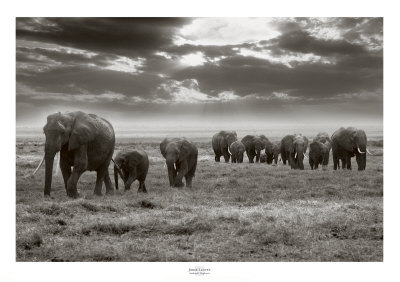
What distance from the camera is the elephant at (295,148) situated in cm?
1816

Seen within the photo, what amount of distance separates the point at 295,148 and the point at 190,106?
11826mm

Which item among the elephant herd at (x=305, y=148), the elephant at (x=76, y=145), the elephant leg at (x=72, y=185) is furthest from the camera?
the elephant herd at (x=305, y=148)

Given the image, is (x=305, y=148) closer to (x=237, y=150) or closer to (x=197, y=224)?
(x=237, y=150)

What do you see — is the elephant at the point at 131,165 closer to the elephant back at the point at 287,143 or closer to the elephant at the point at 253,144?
the elephant back at the point at 287,143

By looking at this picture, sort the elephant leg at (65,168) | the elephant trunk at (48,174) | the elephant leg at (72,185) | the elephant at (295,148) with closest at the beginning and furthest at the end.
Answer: the elephant trunk at (48,174), the elephant leg at (72,185), the elephant leg at (65,168), the elephant at (295,148)

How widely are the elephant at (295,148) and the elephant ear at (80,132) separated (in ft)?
31.9

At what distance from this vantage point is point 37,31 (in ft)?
22.3

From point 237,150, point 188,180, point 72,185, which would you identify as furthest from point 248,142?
point 72,185

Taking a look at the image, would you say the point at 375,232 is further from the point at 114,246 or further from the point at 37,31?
the point at 37,31

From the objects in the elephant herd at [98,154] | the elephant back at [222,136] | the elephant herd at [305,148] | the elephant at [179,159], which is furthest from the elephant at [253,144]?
the elephant at [179,159]

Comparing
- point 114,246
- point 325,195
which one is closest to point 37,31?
point 114,246

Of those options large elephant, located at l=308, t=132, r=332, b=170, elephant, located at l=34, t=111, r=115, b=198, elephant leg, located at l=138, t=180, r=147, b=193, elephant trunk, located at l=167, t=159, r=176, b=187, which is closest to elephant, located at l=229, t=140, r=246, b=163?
large elephant, located at l=308, t=132, r=332, b=170

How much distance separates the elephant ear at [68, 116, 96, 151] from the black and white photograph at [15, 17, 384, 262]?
8.9 inches
